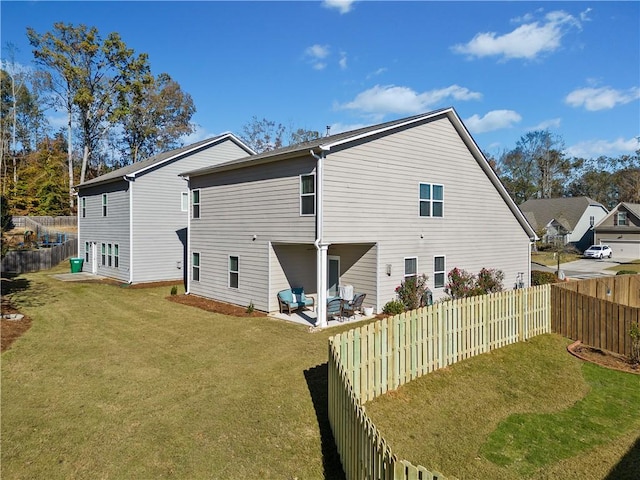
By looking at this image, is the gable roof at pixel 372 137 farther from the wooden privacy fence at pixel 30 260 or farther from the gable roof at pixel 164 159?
the wooden privacy fence at pixel 30 260

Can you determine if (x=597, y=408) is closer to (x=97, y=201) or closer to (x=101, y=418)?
(x=101, y=418)

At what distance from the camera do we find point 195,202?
18.8 meters

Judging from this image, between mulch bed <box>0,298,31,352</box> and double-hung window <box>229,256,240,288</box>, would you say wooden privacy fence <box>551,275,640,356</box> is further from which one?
mulch bed <box>0,298,31,352</box>

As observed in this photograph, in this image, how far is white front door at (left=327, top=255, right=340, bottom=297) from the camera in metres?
15.8

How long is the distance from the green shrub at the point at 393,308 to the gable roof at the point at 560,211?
134ft

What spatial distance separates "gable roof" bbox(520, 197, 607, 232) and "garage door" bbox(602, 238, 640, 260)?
17.5 ft

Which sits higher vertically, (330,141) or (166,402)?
(330,141)

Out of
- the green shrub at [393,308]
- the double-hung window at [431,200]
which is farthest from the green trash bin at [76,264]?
the double-hung window at [431,200]

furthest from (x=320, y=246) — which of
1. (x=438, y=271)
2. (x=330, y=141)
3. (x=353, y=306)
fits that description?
(x=438, y=271)

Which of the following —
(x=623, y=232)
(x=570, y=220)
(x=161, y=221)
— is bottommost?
(x=623, y=232)

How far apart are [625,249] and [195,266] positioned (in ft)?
152

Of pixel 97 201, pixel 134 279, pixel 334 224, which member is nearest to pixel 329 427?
pixel 334 224

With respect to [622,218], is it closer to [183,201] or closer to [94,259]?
[183,201]

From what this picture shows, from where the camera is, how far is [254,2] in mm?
15547
